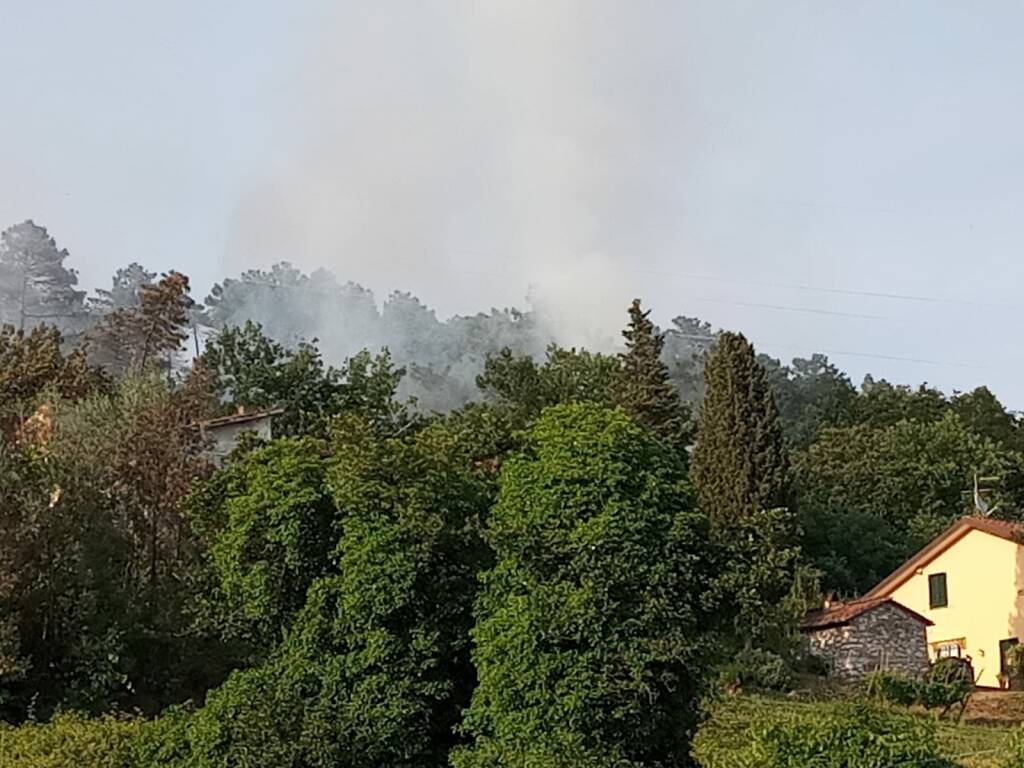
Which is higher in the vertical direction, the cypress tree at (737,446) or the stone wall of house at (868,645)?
the cypress tree at (737,446)

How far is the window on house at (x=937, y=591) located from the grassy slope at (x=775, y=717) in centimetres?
1028

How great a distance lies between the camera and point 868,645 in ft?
109

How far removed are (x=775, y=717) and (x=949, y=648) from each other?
17.2 metres

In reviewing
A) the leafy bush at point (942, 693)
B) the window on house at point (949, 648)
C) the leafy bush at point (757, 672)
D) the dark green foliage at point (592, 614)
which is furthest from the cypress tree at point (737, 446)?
the dark green foliage at point (592, 614)

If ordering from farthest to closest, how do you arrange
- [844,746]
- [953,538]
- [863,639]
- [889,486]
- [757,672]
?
[889,486]
[953,538]
[863,639]
[757,672]
[844,746]

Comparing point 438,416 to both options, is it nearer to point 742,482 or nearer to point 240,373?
point 240,373

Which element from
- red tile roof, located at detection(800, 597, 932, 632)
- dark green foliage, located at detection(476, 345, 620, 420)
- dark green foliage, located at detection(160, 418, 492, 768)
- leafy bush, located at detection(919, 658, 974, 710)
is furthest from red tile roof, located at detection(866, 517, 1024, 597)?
dark green foliage, located at detection(160, 418, 492, 768)

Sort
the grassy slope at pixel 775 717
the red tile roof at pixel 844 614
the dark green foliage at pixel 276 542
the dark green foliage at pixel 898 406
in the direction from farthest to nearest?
the dark green foliage at pixel 898 406
the red tile roof at pixel 844 614
the grassy slope at pixel 775 717
the dark green foliage at pixel 276 542

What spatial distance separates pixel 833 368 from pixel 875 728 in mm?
82872

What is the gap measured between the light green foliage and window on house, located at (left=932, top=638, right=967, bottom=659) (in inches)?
347

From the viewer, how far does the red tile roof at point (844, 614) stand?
3315 centimetres

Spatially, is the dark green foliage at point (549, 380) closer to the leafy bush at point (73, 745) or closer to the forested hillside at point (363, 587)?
the forested hillside at point (363, 587)

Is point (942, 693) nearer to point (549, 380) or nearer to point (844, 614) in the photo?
point (844, 614)

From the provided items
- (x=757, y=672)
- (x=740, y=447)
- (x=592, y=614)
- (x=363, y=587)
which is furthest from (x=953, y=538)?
(x=363, y=587)
